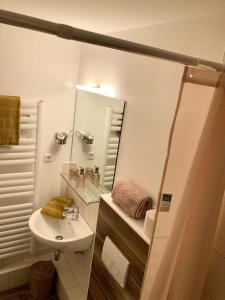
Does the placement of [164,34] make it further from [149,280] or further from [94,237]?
[94,237]

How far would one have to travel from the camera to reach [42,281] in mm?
2271

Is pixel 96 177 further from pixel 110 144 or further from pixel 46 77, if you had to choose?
pixel 46 77

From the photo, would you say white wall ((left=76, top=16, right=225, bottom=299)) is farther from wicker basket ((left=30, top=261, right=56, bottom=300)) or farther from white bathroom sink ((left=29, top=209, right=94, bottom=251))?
wicker basket ((left=30, top=261, right=56, bottom=300))

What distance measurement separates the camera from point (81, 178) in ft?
7.13

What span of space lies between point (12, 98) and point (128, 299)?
62.5 inches

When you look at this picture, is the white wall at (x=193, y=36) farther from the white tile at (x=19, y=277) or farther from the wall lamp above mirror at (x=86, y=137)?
the white tile at (x=19, y=277)

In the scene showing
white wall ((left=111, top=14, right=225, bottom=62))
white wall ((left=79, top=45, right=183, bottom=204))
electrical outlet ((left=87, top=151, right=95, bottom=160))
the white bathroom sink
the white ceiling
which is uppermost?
the white ceiling

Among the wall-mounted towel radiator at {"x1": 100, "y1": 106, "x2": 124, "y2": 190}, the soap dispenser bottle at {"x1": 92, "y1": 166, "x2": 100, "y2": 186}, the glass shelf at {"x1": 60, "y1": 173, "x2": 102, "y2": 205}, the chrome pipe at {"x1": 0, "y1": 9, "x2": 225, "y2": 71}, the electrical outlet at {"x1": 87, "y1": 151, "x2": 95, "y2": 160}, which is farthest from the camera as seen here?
the electrical outlet at {"x1": 87, "y1": 151, "x2": 95, "y2": 160}

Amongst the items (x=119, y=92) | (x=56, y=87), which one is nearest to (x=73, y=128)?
(x=56, y=87)

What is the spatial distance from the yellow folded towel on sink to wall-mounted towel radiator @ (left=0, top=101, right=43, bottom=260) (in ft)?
0.60

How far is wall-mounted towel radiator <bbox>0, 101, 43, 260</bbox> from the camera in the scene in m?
2.08

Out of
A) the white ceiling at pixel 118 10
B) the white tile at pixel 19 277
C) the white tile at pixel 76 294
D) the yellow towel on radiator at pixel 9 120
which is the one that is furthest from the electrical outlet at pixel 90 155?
the white tile at pixel 19 277

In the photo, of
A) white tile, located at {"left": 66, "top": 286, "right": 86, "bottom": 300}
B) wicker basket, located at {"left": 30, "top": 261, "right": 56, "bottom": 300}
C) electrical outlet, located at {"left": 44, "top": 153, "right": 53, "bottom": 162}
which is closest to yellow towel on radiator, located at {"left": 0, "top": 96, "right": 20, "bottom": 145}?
electrical outlet, located at {"left": 44, "top": 153, "right": 53, "bottom": 162}

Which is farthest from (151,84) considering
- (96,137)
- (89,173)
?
(89,173)
